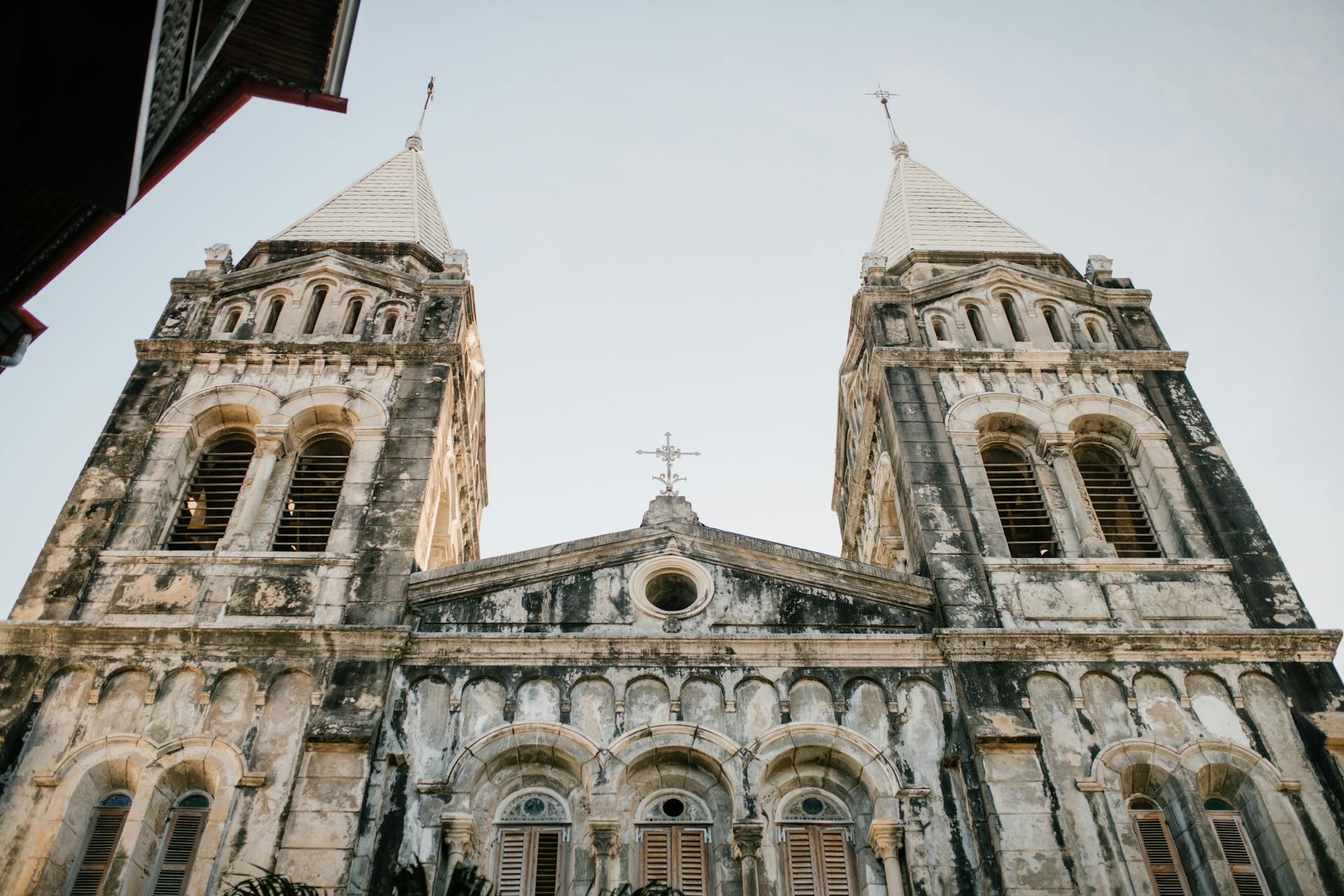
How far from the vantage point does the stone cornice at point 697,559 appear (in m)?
16.5

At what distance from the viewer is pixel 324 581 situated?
1658cm

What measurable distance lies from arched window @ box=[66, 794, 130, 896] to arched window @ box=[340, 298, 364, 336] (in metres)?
9.29

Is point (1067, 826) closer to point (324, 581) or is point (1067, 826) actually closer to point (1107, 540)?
point (1107, 540)

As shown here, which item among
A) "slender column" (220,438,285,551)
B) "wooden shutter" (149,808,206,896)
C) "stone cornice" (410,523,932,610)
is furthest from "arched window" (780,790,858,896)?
"slender column" (220,438,285,551)

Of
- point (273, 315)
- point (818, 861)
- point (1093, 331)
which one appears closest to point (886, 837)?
point (818, 861)

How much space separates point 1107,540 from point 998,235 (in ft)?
28.8

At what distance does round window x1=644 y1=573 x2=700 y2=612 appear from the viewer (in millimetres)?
16875

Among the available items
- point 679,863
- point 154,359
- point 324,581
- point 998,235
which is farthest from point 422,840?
point 998,235

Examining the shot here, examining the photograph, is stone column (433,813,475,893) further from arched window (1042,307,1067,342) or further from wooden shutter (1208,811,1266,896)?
arched window (1042,307,1067,342)

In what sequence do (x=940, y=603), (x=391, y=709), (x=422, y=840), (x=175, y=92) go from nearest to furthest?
(x=175, y=92) < (x=422, y=840) < (x=391, y=709) < (x=940, y=603)

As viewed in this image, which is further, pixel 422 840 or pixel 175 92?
pixel 422 840

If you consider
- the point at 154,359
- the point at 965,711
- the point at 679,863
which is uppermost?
the point at 154,359

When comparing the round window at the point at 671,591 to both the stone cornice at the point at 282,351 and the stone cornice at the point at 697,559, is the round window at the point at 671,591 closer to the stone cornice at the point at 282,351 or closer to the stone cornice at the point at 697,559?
the stone cornice at the point at 697,559

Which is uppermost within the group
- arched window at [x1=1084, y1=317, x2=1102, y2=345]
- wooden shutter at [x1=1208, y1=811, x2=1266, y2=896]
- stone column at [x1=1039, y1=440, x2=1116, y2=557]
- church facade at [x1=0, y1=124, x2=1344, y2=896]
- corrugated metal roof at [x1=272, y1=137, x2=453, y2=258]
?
corrugated metal roof at [x1=272, y1=137, x2=453, y2=258]
